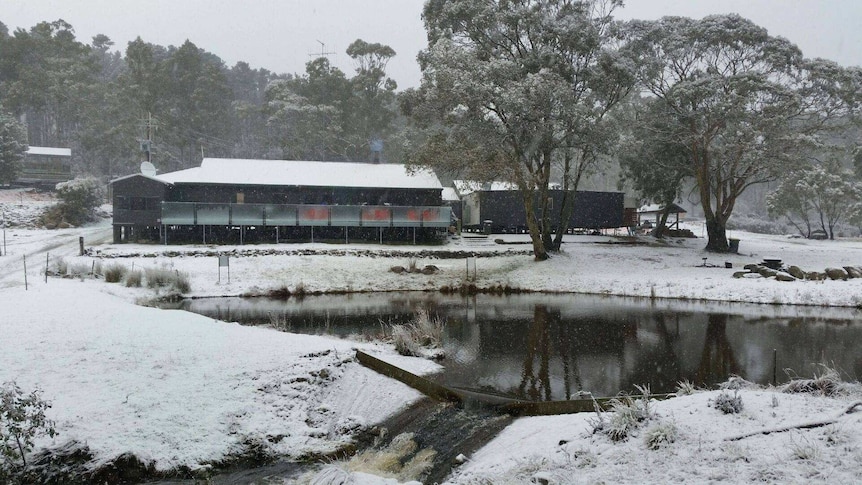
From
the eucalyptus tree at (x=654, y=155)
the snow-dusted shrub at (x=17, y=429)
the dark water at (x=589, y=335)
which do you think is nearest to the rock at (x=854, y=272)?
the dark water at (x=589, y=335)

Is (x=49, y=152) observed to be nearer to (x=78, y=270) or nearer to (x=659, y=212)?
(x=78, y=270)

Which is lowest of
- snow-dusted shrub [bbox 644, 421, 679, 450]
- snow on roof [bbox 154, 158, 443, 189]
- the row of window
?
snow-dusted shrub [bbox 644, 421, 679, 450]

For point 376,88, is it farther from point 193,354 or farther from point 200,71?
point 193,354

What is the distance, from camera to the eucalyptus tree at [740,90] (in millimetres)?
27312

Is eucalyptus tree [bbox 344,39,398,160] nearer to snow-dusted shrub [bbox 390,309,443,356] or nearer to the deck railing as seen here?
the deck railing

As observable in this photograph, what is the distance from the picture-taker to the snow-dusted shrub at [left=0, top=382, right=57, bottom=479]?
22.0 ft

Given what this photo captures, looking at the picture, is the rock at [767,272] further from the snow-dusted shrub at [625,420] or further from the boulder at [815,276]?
the snow-dusted shrub at [625,420]

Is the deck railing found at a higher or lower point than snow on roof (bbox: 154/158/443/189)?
lower

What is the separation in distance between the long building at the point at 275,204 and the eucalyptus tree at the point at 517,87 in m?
6.07

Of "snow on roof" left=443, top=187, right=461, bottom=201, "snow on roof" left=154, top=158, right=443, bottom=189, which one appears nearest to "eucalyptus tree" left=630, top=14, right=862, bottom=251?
"snow on roof" left=154, top=158, right=443, bottom=189

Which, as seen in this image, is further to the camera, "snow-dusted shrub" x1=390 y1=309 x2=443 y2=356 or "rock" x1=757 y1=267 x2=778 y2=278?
"rock" x1=757 y1=267 x2=778 y2=278

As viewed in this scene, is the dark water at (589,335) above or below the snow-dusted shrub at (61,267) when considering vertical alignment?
below

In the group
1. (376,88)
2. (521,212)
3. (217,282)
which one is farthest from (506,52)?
(376,88)

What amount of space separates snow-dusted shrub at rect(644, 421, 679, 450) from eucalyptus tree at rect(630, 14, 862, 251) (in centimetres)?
2522
